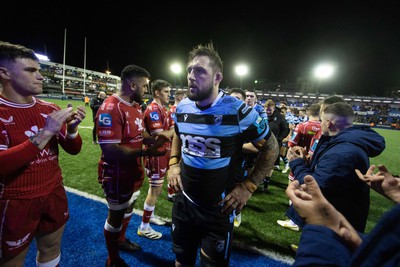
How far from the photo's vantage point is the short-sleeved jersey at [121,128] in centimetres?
253

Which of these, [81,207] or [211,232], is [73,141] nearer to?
[211,232]

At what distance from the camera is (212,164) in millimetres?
2031

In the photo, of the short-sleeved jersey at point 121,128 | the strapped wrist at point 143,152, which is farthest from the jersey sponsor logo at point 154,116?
the strapped wrist at point 143,152

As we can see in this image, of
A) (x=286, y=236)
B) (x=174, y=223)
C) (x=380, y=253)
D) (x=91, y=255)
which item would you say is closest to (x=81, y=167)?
(x=91, y=255)

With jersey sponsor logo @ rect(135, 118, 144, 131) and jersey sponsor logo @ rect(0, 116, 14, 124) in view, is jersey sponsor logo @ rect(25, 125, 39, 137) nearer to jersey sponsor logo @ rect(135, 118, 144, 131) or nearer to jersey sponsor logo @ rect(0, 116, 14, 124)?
jersey sponsor logo @ rect(0, 116, 14, 124)

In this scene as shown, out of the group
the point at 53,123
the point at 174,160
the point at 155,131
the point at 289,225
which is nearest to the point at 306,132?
the point at 289,225

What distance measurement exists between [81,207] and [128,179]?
2.33 metres

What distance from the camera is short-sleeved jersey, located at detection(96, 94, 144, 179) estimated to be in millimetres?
2525

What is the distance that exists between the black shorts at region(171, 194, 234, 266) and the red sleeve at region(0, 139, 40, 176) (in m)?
1.41

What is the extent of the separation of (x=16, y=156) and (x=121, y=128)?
1.15 metres

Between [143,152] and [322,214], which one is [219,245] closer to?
[322,214]

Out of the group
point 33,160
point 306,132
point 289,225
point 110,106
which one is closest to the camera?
point 33,160

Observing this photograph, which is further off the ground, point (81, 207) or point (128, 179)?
point (128, 179)

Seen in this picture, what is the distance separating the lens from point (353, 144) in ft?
7.09
